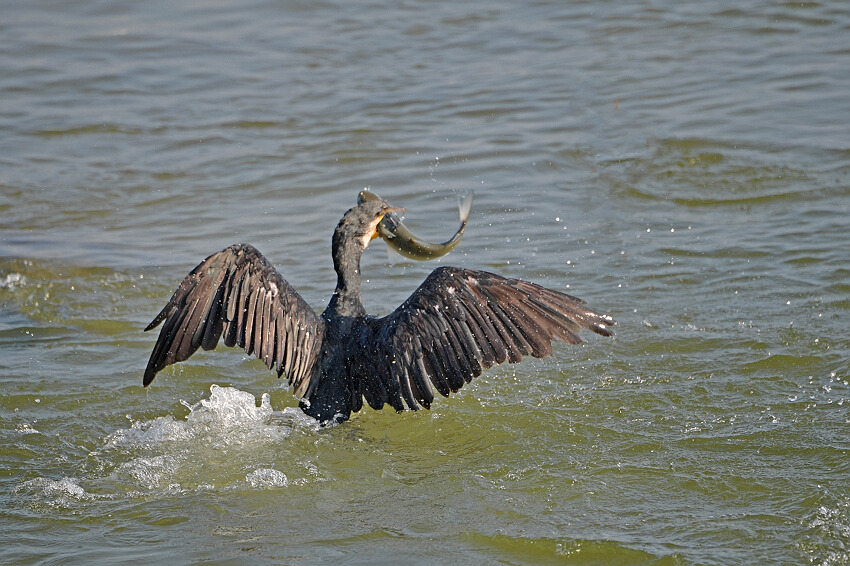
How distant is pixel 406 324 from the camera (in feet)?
16.1

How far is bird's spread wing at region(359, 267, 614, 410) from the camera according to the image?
482cm

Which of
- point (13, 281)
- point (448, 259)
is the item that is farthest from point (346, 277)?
point (13, 281)

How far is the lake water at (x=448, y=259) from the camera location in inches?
170

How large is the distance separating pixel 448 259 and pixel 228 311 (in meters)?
2.81

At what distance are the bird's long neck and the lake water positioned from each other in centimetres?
59

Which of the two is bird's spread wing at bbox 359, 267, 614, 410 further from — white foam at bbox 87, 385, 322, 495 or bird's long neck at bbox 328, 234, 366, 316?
white foam at bbox 87, 385, 322, 495

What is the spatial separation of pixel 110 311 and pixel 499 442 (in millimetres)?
3077

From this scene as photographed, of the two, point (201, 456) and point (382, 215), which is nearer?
point (201, 456)

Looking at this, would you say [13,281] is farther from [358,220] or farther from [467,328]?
[467,328]

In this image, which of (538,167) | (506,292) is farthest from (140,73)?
(506,292)

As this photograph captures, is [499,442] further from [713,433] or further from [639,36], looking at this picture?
[639,36]

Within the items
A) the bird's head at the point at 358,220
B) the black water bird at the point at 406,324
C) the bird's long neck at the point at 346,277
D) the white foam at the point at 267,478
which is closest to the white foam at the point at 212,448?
the white foam at the point at 267,478

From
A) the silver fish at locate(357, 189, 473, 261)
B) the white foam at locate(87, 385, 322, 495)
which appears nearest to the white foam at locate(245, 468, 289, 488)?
the white foam at locate(87, 385, 322, 495)

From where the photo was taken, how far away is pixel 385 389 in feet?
16.5
